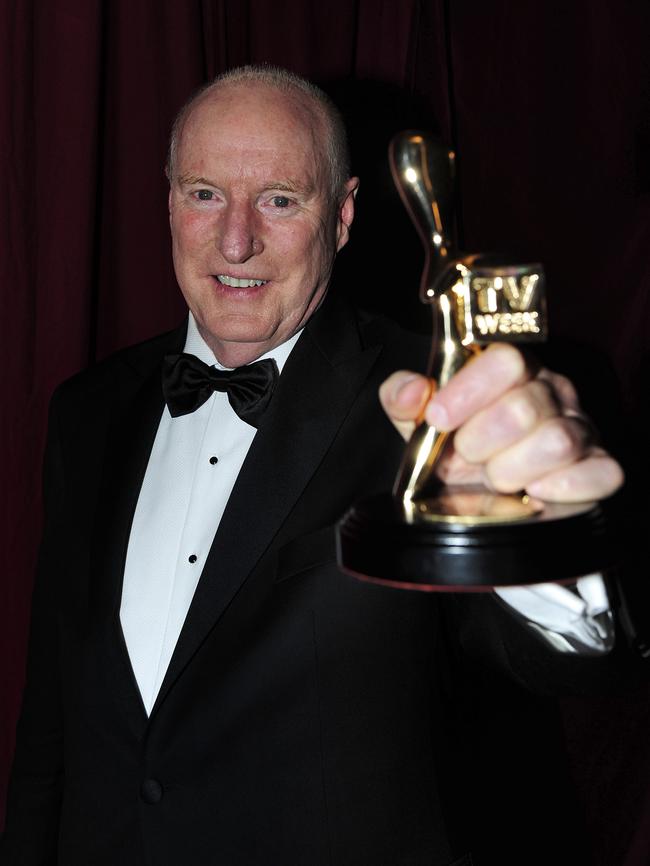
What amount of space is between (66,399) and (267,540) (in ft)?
2.03

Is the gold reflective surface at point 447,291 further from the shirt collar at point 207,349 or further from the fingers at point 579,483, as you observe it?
the shirt collar at point 207,349

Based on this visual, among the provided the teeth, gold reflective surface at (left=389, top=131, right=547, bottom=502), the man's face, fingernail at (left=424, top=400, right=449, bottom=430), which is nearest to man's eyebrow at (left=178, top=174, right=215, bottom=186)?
the man's face

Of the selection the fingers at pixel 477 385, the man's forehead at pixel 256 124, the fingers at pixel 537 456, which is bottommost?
the fingers at pixel 537 456

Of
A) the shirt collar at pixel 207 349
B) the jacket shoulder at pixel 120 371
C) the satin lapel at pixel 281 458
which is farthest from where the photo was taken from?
the jacket shoulder at pixel 120 371

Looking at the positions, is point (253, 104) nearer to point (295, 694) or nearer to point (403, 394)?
point (403, 394)

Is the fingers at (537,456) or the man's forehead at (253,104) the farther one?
the man's forehead at (253,104)

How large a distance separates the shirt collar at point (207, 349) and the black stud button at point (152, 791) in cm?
68

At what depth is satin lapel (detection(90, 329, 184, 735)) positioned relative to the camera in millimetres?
1459

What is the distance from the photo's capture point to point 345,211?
168 cm

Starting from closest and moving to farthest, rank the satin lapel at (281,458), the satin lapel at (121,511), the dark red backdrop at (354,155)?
the satin lapel at (281,458)
the satin lapel at (121,511)
the dark red backdrop at (354,155)

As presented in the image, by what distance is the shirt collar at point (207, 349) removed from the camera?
162 cm

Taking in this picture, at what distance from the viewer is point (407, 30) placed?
1981mm

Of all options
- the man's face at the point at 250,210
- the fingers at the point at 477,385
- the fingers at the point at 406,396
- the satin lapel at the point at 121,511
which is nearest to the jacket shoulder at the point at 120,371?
the satin lapel at the point at 121,511

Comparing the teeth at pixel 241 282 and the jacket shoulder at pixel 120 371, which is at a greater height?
the teeth at pixel 241 282
